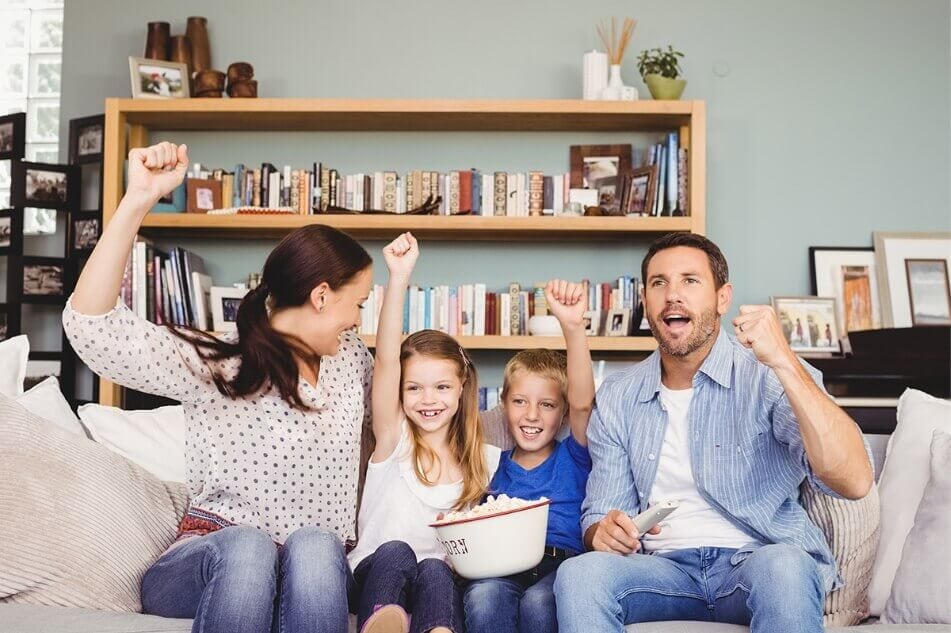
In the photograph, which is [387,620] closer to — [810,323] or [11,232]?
[810,323]

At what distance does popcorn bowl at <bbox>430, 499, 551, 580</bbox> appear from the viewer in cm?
179

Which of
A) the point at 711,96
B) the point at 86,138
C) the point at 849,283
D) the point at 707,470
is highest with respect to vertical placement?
the point at 711,96

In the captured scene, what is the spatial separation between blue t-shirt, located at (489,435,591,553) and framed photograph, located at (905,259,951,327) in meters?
2.37

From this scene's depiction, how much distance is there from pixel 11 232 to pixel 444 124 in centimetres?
174

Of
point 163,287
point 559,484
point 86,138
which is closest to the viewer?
point 559,484

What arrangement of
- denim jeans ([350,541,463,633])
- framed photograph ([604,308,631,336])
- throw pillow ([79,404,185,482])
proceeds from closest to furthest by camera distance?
denim jeans ([350,541,463,633]) < throw pillow ([79,404,185,482]) < framed photograph ([604,308,631,336])

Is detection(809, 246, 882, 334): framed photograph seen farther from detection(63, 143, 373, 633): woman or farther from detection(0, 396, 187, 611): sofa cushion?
detection(0, 396, 187, 611): sofa cushion

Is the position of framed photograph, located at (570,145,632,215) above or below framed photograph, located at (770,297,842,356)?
above

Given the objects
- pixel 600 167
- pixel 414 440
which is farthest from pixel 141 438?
pixel 600 167

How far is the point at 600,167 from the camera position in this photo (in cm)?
405

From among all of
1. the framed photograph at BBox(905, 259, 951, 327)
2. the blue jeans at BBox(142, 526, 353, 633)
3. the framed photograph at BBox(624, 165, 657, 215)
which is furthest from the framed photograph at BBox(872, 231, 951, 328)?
the blue jeans at BBox(142, 526, 353, 633)

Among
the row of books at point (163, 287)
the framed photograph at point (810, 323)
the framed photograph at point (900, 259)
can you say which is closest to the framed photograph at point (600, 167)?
the framed photograph at point (810, 323)

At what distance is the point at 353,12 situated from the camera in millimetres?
4145

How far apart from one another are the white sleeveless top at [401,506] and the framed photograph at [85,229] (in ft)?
7.66
